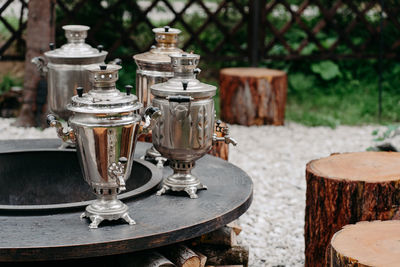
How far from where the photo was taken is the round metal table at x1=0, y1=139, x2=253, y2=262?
214cm

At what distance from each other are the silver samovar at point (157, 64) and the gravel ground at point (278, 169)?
43.2 inches

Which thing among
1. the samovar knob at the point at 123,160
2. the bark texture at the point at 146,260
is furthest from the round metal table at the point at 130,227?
the samovar knob at the point at 123,160

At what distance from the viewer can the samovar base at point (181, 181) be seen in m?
2.67

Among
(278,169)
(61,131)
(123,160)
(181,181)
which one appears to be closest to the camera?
(123,160)

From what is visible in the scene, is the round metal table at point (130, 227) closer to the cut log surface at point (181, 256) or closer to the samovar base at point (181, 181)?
the samovar base at point (181, 181)

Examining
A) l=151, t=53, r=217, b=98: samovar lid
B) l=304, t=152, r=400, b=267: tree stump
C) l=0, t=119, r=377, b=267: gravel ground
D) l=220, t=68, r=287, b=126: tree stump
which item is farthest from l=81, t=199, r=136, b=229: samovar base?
l=220, t=68, r=287, b=126: tree stump

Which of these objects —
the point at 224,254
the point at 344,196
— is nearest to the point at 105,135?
the point at 224,254

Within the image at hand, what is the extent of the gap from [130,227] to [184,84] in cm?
57

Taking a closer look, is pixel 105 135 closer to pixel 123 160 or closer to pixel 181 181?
pixel 123 160

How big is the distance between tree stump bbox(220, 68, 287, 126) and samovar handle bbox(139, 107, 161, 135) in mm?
4020

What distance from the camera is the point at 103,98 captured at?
228 centimetres

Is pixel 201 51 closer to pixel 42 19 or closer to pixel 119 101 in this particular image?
pixel 42 19

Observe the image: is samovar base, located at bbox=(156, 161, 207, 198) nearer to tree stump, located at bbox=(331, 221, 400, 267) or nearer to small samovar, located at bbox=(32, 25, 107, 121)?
tree stump, located at bbox=(331, 221, 400, 267)

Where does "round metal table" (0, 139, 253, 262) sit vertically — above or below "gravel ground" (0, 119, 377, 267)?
above
